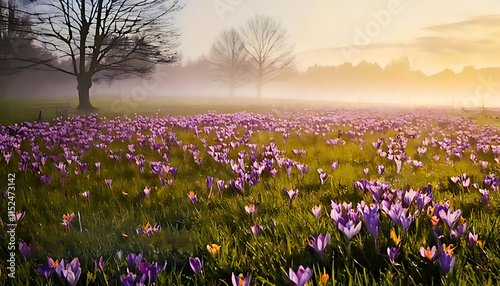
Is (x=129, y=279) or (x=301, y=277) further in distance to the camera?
(x=129, y=279)

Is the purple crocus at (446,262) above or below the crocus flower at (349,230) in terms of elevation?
below

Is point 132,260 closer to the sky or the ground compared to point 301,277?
closer to the ground

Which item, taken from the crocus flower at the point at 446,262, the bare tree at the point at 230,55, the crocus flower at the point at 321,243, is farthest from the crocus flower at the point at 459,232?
the bare tree at the point at 230,55

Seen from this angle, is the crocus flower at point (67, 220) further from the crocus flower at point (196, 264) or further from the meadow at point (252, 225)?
the crocus flower at point (196, 264)

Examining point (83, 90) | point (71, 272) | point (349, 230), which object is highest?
point (83, 90)

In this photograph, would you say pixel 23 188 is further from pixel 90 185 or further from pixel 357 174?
pixel 357 174

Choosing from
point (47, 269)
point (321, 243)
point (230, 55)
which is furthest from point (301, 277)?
point (230, 55)

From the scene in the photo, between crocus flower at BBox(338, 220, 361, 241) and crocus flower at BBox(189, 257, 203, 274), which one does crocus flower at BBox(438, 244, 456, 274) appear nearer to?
crocus flower at BBox(338, 220, 361, 241)

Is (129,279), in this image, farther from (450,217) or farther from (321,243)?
(450,217)

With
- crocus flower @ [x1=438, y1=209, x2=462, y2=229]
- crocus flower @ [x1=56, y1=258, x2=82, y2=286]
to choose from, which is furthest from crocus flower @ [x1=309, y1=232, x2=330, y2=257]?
crocus flower @ [x1=56, y1=258, x2=82, y2=286]

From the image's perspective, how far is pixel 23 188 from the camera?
408 centimetres

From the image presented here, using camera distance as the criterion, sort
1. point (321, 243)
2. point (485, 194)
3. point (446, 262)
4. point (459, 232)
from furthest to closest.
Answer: point (485, 194) < point (459, 232) < point (321, 243) < point (446, 262)

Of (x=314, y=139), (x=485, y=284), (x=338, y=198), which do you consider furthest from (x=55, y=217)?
(x=314, y=139)

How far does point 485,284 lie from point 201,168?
13.5 feet
